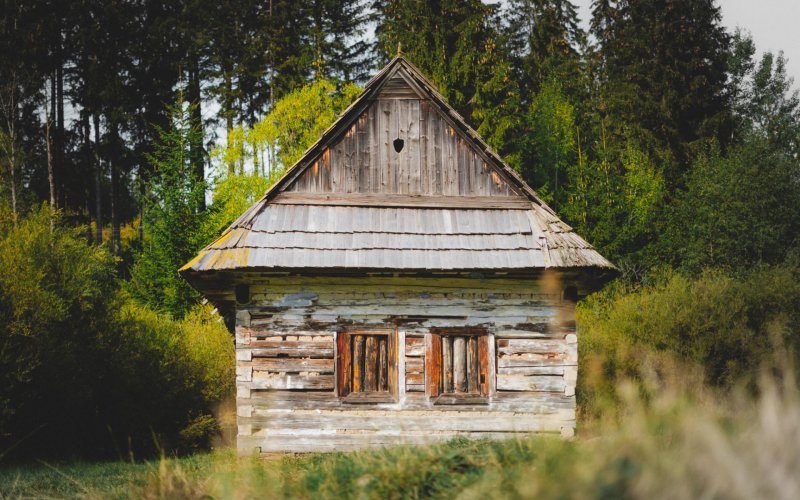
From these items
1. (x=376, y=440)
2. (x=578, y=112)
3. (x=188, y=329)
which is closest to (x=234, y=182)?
(x=188, y=329)

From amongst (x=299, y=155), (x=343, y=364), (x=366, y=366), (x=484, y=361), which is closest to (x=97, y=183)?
(x=299, y=155)

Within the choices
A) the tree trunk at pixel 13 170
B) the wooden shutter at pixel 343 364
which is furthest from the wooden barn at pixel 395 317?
the tree trunk at pixel 13 170

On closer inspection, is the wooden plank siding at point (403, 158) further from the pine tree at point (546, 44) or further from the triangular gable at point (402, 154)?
the pine tree at point (546, 44)

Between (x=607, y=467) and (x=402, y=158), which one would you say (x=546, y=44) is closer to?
(x=402, y=158)

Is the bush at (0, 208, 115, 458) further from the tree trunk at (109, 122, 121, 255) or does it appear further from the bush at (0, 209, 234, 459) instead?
the tree trunk at (109, 122, 121, 255)

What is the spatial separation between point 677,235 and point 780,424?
23.5 metres

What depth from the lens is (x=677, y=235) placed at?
25641mm

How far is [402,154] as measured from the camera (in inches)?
459

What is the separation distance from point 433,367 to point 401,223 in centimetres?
221

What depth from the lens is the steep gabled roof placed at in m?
10.3

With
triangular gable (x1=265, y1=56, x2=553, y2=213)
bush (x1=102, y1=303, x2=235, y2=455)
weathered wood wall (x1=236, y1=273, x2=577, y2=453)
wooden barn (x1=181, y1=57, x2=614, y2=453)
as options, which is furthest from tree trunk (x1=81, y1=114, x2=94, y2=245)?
weathered wood wall (x1=236, y1=273, x2=577, y2=453)

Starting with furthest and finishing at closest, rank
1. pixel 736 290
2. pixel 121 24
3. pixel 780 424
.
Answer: pixel 121 24, pixel 736 290, pixel 780 424

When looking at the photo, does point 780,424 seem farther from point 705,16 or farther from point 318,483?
point 705,16

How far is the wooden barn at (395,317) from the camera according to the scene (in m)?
10.5
